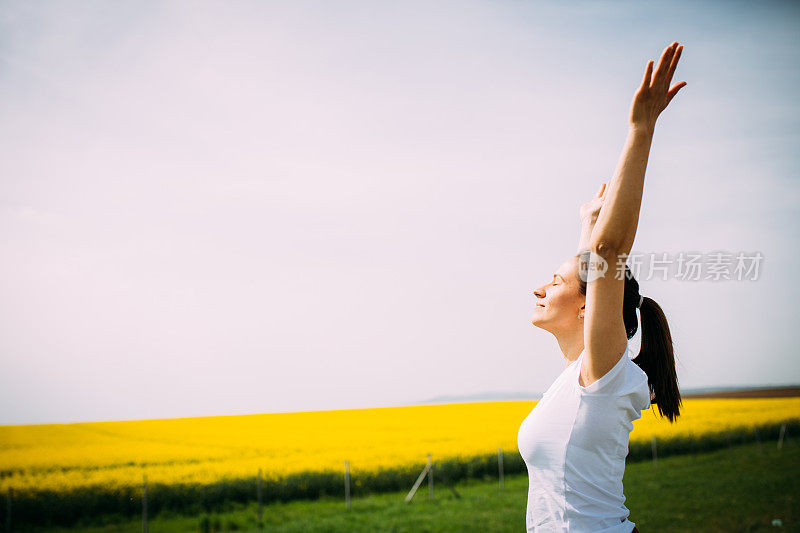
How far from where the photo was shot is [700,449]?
18.5 metres

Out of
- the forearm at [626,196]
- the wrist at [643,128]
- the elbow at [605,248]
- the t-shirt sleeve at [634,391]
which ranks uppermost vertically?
the wrist at [643,128]

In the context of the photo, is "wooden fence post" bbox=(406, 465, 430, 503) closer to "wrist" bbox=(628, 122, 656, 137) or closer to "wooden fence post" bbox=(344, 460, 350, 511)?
"wooden fence post" bbox=(344, 460, 350, 511)

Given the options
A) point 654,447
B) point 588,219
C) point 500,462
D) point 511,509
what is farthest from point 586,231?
point 654,447

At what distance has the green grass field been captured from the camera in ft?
31.4

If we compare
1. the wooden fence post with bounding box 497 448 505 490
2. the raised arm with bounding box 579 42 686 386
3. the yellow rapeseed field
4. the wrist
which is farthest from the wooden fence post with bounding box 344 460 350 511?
the wrist

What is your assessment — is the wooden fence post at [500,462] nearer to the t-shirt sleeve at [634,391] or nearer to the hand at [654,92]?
the t-shirt sleeve at [634,391]

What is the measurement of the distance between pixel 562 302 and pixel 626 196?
52 cm

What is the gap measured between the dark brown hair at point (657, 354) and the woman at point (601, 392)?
0.36ft

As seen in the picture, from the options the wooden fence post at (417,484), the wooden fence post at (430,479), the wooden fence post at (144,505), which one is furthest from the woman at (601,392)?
the wooden fence post at (430,479)

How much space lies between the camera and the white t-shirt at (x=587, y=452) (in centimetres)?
168

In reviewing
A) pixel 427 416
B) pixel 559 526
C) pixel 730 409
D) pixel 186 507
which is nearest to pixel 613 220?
pixel 559 526

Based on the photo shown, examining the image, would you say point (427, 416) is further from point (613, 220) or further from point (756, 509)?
point (613, 220)

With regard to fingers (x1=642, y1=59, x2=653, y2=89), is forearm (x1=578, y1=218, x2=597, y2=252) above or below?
below

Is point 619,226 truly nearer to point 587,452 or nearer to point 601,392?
point 601,392
